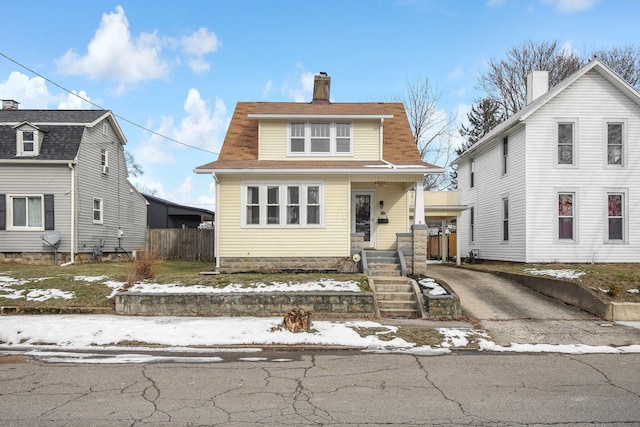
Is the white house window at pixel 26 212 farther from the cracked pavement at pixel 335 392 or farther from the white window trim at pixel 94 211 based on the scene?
the cracked pavement at pixel 335 392

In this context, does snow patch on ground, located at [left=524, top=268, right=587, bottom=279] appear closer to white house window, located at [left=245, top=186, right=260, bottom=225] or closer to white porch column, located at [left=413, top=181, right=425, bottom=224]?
white porch column, located at [left=413, top=181, right=425, bottom=224]

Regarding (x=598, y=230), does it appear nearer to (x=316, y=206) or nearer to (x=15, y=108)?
(x=316, y=206)

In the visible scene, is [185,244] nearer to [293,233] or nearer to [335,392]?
[293,233]

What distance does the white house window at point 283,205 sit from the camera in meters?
15.9

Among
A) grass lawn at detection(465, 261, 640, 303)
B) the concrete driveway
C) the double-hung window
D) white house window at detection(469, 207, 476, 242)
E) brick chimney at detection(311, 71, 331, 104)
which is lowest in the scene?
the concrete driveway

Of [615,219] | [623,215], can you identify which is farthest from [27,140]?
[623,215]

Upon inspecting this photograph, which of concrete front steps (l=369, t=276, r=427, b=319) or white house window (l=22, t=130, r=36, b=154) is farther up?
white house window (l=22, t=130, r=36, b=154)

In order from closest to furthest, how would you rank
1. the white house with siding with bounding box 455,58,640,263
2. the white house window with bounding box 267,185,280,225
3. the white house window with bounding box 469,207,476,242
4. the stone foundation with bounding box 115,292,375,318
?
the stone foundation with bounding box 115,292,375,318, the white house window with bounding box 267,185,280,225, the white house with siding with bounding box 455,58,640,263, the white house window with bounding box 469,207,476,242

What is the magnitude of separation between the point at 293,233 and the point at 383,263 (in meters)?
2.96

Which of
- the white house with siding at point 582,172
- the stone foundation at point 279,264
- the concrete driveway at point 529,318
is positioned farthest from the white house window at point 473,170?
the stone foundation at point 279,264

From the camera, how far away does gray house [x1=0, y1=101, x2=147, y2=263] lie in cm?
2061

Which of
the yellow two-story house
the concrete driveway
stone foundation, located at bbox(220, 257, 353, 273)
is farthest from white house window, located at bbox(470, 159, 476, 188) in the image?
stone foundation, located at bbox(220, 257, 353, 273)

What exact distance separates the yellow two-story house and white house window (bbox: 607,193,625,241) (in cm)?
756

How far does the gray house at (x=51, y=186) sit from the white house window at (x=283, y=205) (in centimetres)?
941
